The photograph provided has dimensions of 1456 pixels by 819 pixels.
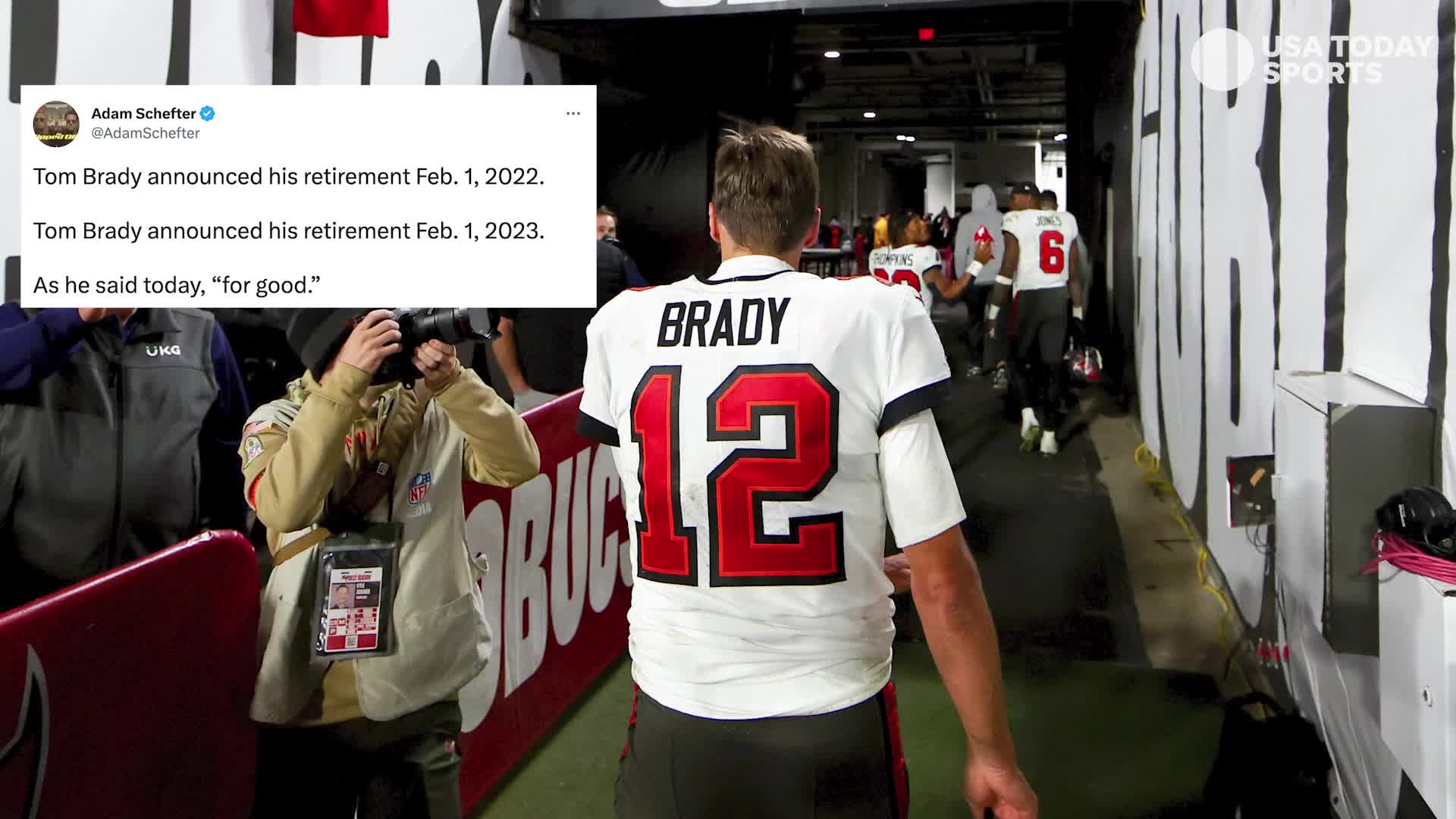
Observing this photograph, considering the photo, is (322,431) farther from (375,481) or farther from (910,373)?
(910,373)

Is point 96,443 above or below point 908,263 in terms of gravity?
below

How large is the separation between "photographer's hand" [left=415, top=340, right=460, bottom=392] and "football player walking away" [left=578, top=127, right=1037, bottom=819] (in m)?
0.55

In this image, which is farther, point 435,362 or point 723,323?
point 435,362

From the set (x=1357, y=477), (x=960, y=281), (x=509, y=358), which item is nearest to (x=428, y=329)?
(x=1357, y=477)

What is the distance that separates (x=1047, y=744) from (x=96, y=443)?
2613mm

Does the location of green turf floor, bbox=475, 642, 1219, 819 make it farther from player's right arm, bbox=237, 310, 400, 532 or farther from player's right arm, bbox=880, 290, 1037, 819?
player's right arm, bbox=880, 290, 1037, 819

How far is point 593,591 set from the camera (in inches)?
151

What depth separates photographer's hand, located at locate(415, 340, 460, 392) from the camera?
1915 mm

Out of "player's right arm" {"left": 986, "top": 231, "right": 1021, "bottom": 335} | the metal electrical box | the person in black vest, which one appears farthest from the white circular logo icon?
the person in black vest

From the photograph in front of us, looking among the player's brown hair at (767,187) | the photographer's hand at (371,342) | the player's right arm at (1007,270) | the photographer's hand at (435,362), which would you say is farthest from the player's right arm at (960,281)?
the player's brown hair at (767,187)

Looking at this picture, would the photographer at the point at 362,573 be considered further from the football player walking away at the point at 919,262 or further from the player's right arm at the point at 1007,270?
→ the football player walking away at the point at 919,262

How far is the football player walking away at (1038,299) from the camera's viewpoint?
7.62m

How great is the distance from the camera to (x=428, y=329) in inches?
74.2

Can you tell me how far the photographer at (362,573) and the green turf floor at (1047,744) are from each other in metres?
0.96
